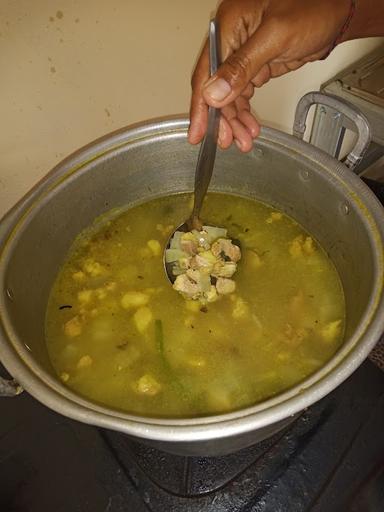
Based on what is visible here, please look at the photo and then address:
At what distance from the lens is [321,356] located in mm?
1234

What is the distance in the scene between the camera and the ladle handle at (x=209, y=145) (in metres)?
1.15

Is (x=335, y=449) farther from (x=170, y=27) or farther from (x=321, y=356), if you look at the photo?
(x=170, y=27)

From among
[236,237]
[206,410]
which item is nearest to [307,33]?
[236,237]

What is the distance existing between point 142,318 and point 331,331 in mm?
511

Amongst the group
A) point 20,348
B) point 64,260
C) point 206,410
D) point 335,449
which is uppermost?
point 20,348

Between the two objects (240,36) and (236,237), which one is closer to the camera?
(240,36)

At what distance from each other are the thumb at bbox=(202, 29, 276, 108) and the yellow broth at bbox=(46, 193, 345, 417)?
0.54 meters

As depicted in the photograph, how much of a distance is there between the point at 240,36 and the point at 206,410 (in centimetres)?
97

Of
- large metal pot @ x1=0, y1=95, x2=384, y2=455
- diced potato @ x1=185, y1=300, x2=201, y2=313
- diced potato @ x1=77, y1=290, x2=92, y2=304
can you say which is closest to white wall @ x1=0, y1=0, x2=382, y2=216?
large metal pot @ x1=0, y1=95, x2=384, y2=455

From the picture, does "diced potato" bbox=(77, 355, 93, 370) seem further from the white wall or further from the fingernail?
the fingernail

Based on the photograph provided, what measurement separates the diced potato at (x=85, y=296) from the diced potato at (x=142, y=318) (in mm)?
150

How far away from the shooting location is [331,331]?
1.27 metres

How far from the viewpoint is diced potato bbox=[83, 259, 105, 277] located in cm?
144

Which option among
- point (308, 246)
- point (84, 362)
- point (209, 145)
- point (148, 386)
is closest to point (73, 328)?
point (84, 362)
